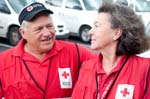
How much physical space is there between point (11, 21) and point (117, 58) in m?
10.7

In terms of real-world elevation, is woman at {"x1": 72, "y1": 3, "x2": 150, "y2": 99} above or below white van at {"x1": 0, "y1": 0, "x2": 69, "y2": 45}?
below

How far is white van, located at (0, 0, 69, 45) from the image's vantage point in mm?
13547

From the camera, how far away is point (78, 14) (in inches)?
577

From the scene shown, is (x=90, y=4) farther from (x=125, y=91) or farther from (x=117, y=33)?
(x=125, y=91)

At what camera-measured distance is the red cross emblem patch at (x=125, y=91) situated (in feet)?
9.71

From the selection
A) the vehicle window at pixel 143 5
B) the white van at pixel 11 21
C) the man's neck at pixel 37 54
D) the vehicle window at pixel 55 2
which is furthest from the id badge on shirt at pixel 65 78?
the vehicle window at pixel 55 2

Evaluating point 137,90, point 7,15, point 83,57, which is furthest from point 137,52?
point 7,15

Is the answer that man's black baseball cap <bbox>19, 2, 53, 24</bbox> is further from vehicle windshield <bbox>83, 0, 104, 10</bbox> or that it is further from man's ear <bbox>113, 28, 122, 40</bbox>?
vehicle windshield <bbox>83, 0, 104, 10</bbox>

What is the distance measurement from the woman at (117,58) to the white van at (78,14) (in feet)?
37.0

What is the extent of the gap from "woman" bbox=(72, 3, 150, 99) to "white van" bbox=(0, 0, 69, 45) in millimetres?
10513

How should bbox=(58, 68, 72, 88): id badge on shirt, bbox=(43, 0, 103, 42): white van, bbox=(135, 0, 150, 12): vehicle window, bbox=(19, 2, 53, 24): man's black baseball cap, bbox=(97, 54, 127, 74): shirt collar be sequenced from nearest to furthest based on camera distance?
bbox=(97, 54, 127, 74): shirt collar, bbox=(19, 2, 53, 24): man's black baseball cap, bbox=(58, 68, 72, 88): id badge on shirt, bbox=(43, 0, 103, 42): white van, bbox=(135, 0, 150, 12): vehicle window

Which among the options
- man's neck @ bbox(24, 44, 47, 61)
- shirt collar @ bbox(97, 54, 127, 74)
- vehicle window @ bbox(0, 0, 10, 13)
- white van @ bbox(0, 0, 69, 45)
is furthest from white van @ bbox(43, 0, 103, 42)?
→ shirt collar @ bbox(97, 54, 127, 74)

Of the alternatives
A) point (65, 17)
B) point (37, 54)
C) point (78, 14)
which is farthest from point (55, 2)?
point (37, 54)

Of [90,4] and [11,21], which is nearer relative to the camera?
[11,21]
